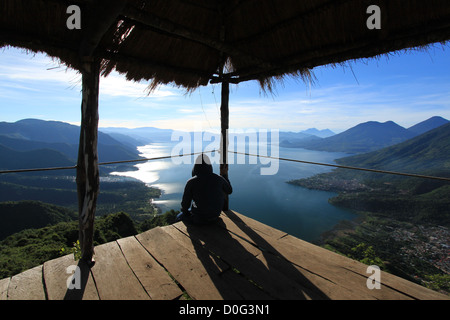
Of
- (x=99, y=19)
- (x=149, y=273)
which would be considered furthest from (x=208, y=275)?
(x=99, y=19)

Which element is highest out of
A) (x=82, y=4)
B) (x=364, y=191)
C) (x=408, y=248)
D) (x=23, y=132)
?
(x=23, y=132)

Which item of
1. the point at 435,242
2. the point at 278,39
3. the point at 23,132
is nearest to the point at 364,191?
the point at 435,242

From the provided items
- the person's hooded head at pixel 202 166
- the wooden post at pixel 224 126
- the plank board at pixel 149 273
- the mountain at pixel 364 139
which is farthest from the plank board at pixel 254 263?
the mountain at pixel 364 139

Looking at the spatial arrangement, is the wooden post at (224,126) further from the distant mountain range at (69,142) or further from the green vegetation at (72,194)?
the distant mountain range at (69,142)

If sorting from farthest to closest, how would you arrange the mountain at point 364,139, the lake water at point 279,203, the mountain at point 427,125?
the mountain at point 427,125 < the mountain at point 364,139 < the lake water at point 279,203

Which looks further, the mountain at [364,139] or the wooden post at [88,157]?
the mountain at [364,139]

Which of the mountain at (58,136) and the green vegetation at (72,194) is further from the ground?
the mountain at (58,136)
